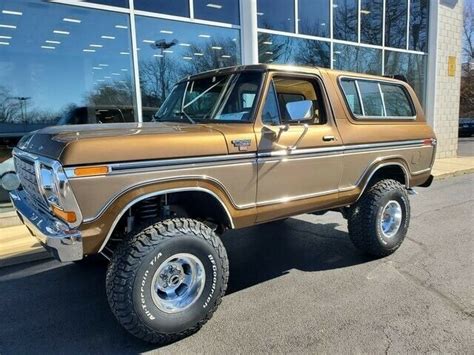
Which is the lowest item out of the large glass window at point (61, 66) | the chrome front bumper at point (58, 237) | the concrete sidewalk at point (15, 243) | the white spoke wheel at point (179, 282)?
the concrete sidewalk at point (15, 243)

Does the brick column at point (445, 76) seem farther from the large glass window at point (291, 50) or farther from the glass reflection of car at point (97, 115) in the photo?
the glass reflection of car at point (97, 115)

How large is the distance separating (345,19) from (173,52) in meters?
5.82

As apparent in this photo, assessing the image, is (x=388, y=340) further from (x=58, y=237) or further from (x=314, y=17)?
(x=314, y=17)

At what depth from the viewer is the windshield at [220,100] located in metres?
3.75

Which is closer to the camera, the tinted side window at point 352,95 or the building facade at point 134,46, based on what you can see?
the tinted side window at point 352,95

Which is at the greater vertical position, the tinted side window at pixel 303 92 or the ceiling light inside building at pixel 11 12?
the ceiling light inside building at pixel 11 12

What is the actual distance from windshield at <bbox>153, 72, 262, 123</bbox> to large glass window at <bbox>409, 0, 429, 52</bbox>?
461 inches

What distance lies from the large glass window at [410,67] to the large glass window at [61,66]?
8887mm

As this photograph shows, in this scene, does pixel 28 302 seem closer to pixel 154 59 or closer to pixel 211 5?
pixel 154 59

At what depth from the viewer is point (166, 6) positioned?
8.47 m

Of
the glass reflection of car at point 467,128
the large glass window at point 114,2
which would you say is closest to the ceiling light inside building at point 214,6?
the large glass window at point 114,2

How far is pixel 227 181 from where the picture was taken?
3.39 meters

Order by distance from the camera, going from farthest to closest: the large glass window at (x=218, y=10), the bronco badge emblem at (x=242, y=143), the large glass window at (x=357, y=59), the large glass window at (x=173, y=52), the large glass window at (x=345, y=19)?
the large glass window at (x=357, y=59) → the large glass window at (x=345, y=19) → the large glass window at (x=218, y=10) → the large glass window at (x=173, y=52) → the bronco badge emblem at (x=242, y=143)

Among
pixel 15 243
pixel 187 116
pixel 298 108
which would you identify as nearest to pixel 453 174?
pixel 298 108
